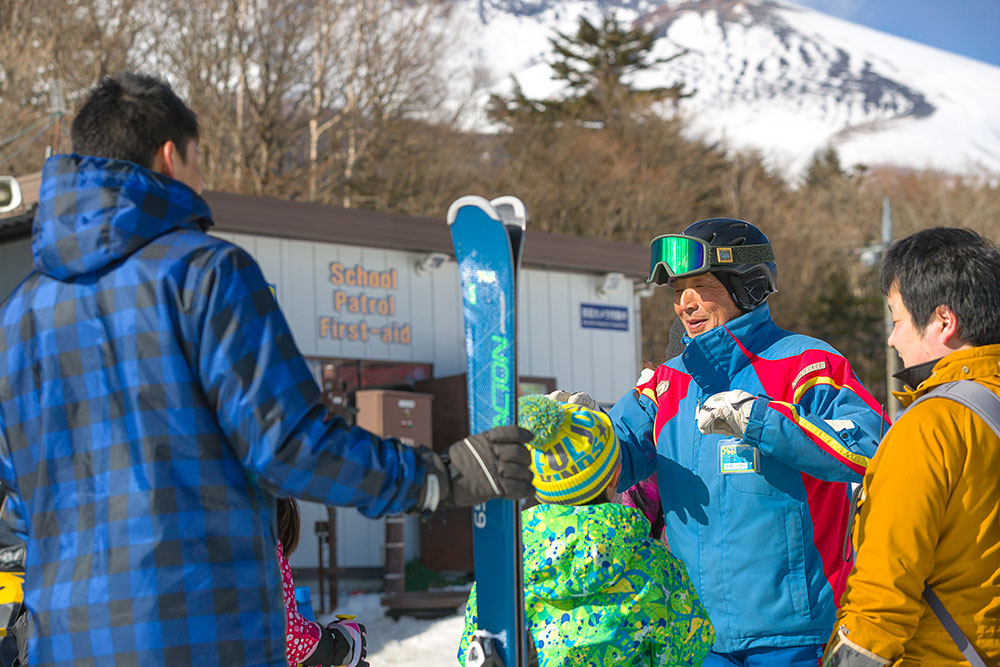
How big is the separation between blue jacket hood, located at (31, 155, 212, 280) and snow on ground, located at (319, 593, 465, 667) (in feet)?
20.5

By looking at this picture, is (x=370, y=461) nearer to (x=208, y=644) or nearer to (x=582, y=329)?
(x=208, y=644)

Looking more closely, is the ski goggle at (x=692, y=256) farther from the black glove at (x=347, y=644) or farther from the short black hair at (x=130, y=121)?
the short black hair at (x=130, y=121)

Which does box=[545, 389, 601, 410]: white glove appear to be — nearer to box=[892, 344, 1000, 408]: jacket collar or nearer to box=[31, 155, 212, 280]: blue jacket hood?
box=[892, 344, 1000, 408]: jacket collar

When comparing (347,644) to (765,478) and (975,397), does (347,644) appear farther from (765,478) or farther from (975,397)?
(975,397)

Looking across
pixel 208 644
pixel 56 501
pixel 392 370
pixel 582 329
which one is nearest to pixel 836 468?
pixel 208 644

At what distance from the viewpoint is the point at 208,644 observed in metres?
1.96

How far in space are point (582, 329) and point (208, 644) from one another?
10.9 m

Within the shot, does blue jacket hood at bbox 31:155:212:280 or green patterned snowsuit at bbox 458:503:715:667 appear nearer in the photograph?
blue jacket hood at bbox 31:155:212:280

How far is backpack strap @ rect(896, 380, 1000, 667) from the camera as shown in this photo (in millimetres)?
2008

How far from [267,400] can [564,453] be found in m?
0.98

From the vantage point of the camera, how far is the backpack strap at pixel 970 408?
2008 millimetres

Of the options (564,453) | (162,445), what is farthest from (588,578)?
(162,445)

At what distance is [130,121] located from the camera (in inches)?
84.6

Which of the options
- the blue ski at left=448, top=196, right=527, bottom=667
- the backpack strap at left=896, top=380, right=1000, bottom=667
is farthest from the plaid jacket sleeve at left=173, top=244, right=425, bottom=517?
the backpack strap at left=896, top=380, right=1000, bottom=667
